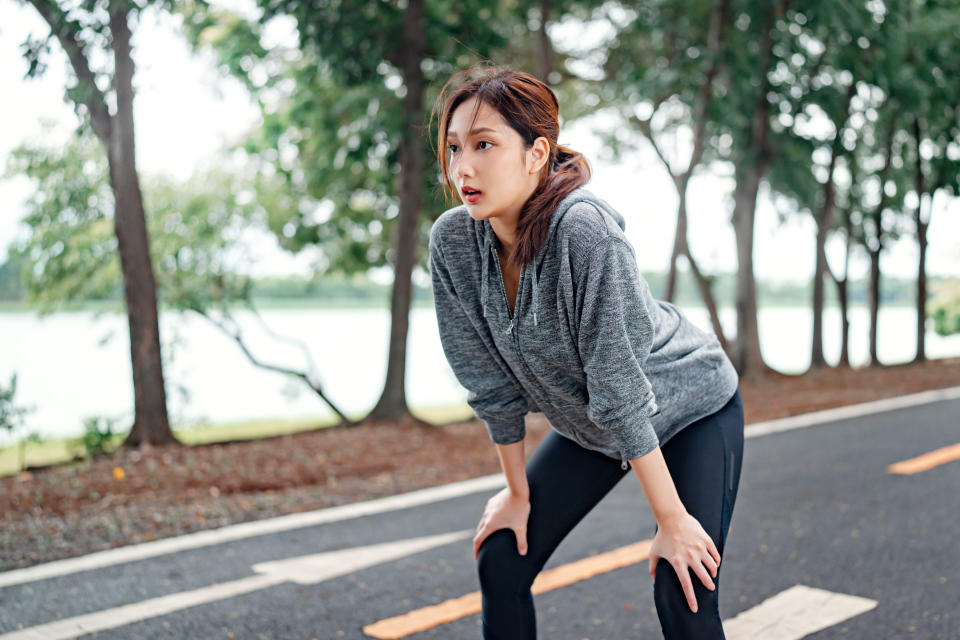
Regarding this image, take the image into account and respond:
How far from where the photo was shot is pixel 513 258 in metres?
2.16

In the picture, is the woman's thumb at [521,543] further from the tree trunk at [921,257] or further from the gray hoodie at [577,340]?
the tree trunk at [921,257]

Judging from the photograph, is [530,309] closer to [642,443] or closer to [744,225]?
[642,443]

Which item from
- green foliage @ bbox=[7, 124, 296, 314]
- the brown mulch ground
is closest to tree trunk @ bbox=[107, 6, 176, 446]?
the brown mulch ground

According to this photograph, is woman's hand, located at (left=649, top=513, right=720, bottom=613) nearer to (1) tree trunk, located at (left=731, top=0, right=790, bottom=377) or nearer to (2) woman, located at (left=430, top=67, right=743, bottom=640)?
(2) woman, located at (left=430, top=67, right=743, bottom=640)

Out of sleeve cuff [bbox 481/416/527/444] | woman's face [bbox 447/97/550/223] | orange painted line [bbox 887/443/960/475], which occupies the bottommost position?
orange painted line [bbox 887/443/960/475]

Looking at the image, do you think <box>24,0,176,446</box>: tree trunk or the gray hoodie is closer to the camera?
the gray hoodie

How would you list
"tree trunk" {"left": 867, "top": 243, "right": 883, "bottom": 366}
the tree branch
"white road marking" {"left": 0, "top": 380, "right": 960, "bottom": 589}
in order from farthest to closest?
1. "tree trunk" {"left": 867, "top": 243, "right": 883, "bottom": 366}
2. the tree branch
3. "white road marking" {"left": 0, "top": 380, "right": 960, "bottom": 589}

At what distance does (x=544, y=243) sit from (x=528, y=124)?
0.98 feet

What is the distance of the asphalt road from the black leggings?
4.18ft

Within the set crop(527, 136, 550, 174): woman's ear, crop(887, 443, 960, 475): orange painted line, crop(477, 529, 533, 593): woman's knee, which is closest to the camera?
crop(527, 136, 550, 174): woman's ear

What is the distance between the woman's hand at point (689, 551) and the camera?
6.84ft

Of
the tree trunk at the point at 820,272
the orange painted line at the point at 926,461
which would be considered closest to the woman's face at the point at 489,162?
the orange painted line at the point at 926,461

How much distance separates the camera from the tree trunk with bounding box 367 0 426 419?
989 centimetres

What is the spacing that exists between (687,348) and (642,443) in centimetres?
47
